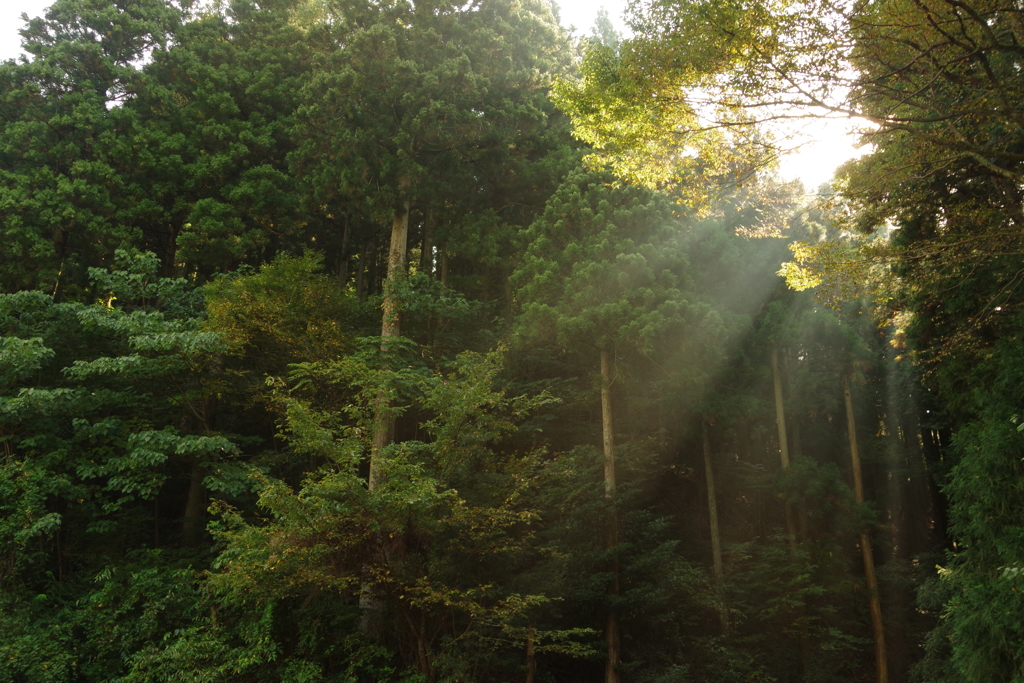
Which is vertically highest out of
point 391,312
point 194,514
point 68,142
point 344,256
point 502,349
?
point 68,142

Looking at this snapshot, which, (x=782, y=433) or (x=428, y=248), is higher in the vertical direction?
(x=428, y=248)

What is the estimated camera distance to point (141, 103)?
45.1ft

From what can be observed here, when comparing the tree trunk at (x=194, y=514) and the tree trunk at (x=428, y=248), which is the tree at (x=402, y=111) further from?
the tree trunk at (x=194, y=514)

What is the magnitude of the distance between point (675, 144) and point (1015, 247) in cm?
393

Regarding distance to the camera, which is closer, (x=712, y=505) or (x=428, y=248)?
(x=712, y=505)

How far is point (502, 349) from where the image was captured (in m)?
8.89

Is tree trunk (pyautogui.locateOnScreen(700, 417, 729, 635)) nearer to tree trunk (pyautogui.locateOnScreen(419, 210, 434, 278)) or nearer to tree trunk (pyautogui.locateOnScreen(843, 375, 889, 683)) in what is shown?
tree trunk (pyautogui.locateOnScreen(843, 375, 889, 683))

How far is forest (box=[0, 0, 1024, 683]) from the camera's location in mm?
6477

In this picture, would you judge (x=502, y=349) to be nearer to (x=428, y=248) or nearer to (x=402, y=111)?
(x=402, y=111)

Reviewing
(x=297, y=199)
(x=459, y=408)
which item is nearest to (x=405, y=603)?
(x=459, y=408)

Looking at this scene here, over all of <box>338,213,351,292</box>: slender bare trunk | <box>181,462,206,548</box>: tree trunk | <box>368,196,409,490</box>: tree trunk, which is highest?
<box>338,213,351,292</box>: slender bare trunk

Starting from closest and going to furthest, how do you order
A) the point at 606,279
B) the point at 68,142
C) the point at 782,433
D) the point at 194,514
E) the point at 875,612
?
the point at 606,279
the point at 194,514
the point at 875,612
the point at 68,142
the point at 782,433

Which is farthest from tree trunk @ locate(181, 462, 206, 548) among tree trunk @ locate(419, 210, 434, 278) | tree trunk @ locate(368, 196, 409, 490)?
tree trunk @ locate(419, 210, 434, 278)

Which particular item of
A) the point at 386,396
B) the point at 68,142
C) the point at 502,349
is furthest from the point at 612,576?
the point at 68,142
